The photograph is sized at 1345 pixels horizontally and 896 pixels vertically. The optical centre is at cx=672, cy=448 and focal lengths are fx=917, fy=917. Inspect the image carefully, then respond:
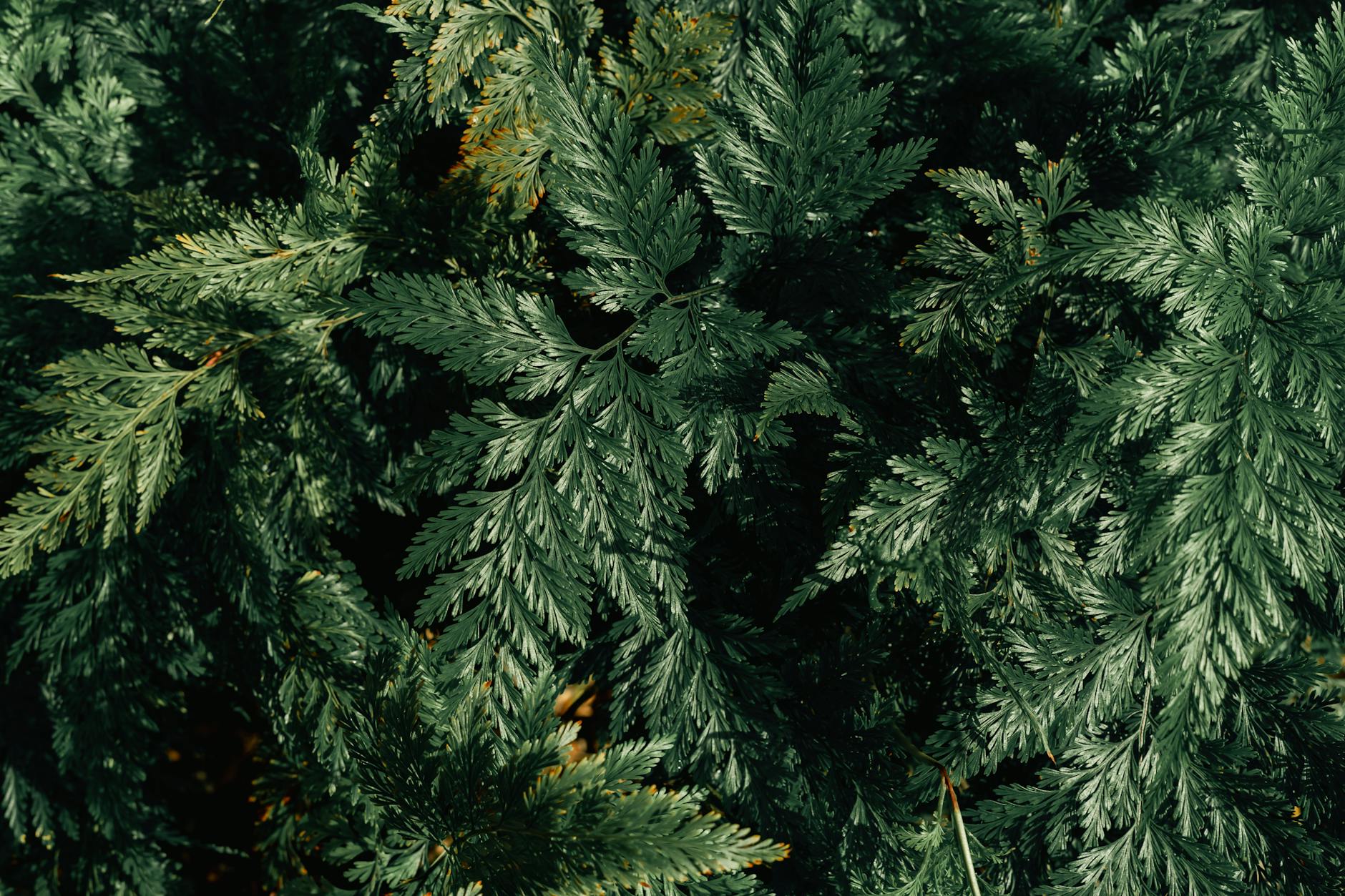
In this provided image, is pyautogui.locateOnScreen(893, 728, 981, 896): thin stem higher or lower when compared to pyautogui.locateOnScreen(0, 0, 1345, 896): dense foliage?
lower

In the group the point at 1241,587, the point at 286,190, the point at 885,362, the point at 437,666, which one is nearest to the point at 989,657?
the point at 1241,587

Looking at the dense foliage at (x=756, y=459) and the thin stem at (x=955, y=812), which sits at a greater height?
the dense foliage at (x=756, y=459)

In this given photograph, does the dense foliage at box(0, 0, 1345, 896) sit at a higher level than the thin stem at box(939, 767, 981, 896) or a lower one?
higher

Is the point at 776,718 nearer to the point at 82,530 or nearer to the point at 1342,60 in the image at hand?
the point at 82,530

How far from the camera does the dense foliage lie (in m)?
1.32

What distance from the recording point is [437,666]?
1.62m

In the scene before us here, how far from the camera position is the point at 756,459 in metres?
1.50

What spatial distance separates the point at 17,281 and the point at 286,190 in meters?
0.64

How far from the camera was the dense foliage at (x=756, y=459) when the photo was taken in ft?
4.33

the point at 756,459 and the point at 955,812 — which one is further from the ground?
the point at 756,459

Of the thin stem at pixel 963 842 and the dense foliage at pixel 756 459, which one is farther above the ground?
the dense foliage at pixel 756 459

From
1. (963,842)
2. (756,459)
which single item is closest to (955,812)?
(963,842)

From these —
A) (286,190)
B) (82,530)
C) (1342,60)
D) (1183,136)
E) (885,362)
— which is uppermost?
(1342,60)

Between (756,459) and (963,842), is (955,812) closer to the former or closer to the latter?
(963,842)
